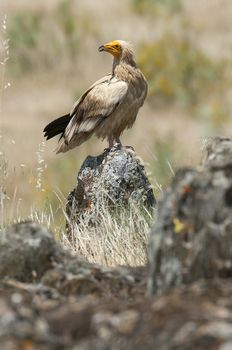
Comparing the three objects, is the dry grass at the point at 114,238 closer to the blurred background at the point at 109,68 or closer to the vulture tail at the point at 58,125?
the vulture tail at the point at 58,125

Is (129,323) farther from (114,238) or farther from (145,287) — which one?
(114,238)

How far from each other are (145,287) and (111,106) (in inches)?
175

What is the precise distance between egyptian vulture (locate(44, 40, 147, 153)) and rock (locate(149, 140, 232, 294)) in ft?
15.6

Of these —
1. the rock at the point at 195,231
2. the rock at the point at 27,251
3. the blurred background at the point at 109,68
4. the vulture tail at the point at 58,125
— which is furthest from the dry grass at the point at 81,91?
the rock at the point at 195,231

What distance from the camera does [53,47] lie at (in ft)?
76.7

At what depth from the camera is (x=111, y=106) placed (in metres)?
8.31

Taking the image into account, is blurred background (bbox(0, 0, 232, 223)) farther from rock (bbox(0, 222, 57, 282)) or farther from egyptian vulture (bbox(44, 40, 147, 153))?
rock (bbox(0, 222, 57, 282))

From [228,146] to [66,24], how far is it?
65.8 feet

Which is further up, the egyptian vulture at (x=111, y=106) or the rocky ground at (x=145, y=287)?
the egyptian vulture at (x=111, y=106)

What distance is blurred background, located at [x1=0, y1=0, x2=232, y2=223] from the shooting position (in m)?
18.1

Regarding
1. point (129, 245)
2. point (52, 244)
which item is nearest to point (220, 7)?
point (129, 245)

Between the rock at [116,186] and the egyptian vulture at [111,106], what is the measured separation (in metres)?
1.02

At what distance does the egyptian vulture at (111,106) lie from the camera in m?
8.33

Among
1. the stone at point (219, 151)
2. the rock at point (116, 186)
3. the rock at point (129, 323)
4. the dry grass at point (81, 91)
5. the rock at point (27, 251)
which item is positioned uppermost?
the dry grass at point (81, 91)
